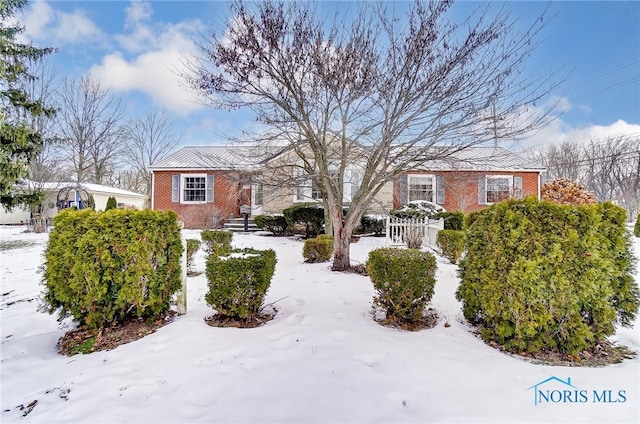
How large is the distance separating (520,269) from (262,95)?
5.21 metres

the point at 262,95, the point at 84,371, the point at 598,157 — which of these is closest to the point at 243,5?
the point at 262,95

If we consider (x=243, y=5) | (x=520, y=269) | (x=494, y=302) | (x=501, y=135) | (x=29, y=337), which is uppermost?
(x=243, y=5)

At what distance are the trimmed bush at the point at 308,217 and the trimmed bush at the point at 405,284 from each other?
912 centimetres

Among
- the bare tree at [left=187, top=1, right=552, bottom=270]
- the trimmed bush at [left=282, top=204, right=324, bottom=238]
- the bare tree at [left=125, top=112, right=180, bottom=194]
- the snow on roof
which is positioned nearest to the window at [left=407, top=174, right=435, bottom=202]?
the trimmed bush at [left=282, top=204, right=324, bottom=238]

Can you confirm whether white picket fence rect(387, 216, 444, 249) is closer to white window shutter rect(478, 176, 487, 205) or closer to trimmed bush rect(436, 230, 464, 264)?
trimmed bush rect(436, 230, 464, 264)

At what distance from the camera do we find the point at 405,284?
355 cm

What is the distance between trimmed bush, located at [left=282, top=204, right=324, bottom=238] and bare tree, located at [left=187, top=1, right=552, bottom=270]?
6182 mm

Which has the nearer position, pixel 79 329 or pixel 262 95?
pixel 79 329

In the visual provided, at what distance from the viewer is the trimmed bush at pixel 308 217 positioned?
42.0 ft

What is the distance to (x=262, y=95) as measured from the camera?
5934 mm

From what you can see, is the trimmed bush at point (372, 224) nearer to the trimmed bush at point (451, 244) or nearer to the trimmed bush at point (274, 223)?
the trimmed bush at point (274, 223)

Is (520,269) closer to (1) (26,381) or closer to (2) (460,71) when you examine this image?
(2) (460,71)

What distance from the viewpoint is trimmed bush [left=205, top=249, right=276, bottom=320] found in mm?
3541

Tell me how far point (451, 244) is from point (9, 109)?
13.1 m
